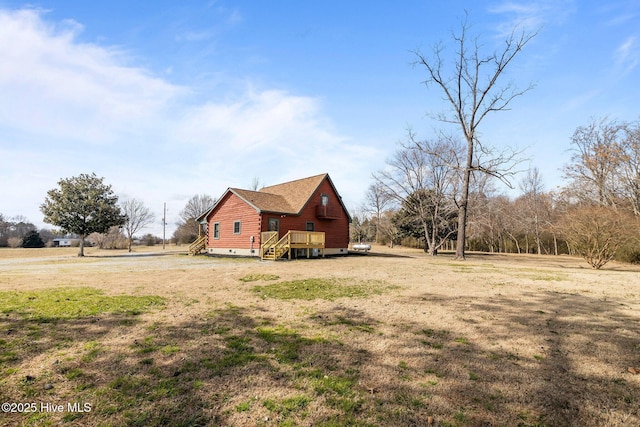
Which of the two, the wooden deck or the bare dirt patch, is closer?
the bare dirt patch

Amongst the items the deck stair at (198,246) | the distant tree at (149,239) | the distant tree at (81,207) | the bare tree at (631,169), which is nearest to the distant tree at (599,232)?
the bare tree at (631,169)

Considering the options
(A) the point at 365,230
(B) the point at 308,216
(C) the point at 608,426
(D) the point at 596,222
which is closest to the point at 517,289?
(C) the point at 608,426

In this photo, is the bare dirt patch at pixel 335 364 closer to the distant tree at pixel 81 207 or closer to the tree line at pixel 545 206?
the tree line at pixel 545 206

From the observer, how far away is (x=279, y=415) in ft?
10.4

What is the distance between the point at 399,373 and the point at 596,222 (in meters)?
19.7

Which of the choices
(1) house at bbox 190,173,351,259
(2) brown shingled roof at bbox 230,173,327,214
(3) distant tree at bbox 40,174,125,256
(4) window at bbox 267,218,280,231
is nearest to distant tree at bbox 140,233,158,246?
(3) distant tree at bbox 40,174,125,256

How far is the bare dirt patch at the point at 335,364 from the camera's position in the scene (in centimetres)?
323

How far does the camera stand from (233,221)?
1043 inches

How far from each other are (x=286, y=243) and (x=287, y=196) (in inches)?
283

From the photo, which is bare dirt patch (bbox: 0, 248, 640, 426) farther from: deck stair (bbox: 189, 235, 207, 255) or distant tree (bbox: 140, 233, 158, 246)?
distant tree (bbox: 140, 233, 158, 246)

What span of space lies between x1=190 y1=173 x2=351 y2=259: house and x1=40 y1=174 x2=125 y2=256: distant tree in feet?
29.9

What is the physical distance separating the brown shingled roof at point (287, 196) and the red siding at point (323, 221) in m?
0.46

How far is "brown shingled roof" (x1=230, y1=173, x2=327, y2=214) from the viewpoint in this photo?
2492cm

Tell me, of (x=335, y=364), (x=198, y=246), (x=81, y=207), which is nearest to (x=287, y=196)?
(x=198, y=246)
